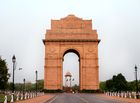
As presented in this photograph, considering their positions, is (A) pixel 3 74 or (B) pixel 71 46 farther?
(B) pixel 71 46

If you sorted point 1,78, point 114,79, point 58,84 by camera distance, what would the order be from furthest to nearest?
point 114,79, point 58,84, point 1,78

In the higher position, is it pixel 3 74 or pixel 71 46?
pixel 71 46

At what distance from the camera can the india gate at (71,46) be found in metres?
77.6

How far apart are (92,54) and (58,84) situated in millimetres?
10902

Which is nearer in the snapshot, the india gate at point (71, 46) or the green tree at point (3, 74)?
the green tree at point (3, 74)

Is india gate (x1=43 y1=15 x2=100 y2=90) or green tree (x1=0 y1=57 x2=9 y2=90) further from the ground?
india gate (x1=43 y1=15 x2=100 y2=90)

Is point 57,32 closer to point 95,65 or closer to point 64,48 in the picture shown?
point 64,48

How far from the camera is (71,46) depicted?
259 feet

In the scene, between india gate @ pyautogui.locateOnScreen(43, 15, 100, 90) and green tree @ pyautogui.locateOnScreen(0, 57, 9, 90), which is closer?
green tree @ pyautogui.locateOnScreen(0, 57, 9, 90)

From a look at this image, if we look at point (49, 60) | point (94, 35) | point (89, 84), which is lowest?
point (89, 84)

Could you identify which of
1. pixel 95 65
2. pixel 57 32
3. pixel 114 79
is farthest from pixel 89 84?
pixel 114 79

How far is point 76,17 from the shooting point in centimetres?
8131

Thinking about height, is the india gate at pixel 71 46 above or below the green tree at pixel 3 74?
above

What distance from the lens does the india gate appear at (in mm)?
77562
